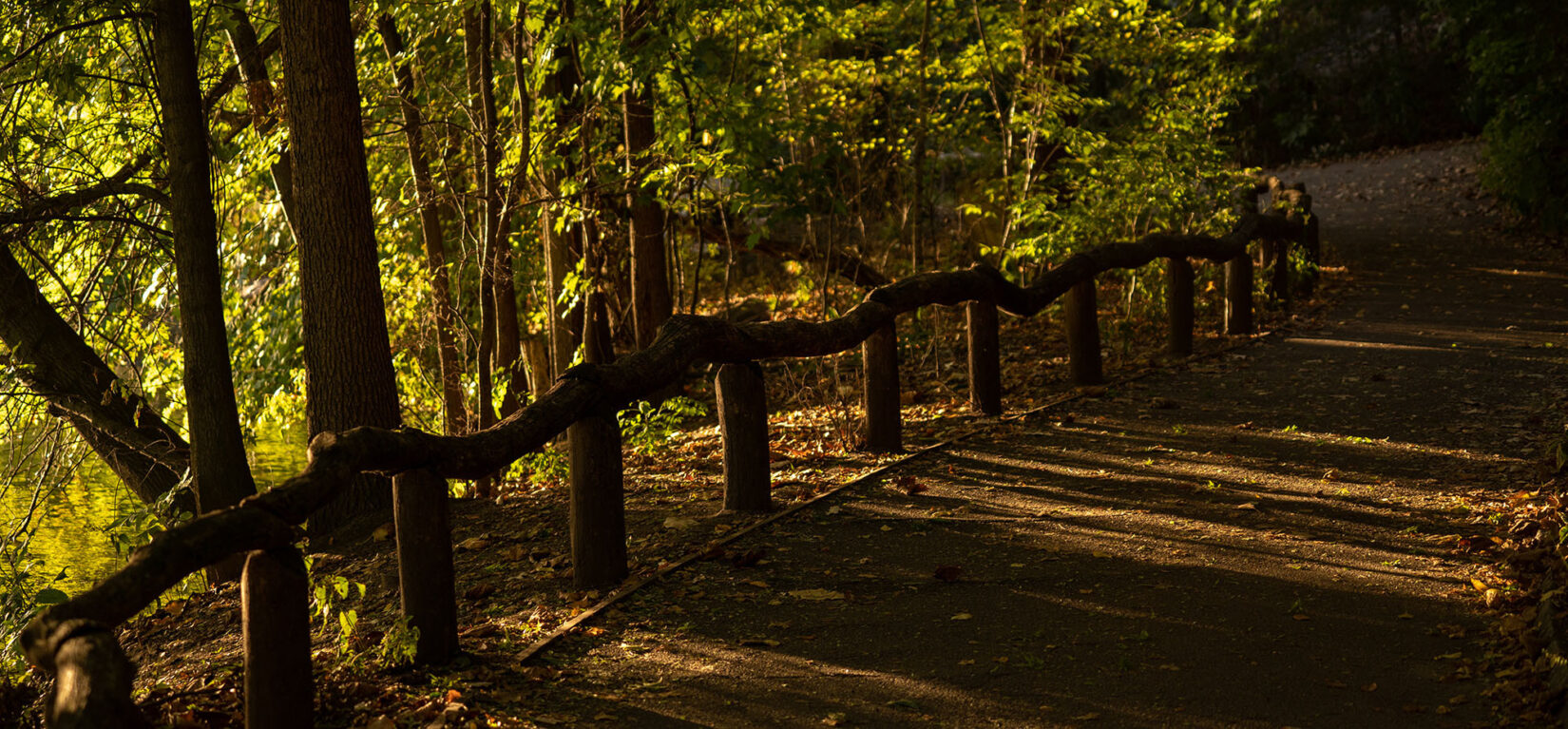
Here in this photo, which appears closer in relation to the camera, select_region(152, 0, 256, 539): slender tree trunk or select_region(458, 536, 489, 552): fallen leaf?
select_region(458, 536, 489, 552): fallen leaf

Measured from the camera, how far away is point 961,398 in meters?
10.5

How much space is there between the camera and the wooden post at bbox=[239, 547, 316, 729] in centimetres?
358

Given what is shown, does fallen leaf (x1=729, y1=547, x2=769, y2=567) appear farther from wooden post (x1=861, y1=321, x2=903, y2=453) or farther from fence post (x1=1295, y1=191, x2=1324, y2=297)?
fence post (x1=1295, y1=191, x2=1324, y2=297)

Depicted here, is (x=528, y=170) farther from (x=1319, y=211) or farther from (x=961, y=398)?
(x=1319, y=211)

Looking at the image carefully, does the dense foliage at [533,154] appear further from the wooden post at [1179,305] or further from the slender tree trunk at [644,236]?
the wooden post at [1179,305]

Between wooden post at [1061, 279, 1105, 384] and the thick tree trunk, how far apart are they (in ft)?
18.1

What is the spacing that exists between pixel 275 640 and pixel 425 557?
849mm

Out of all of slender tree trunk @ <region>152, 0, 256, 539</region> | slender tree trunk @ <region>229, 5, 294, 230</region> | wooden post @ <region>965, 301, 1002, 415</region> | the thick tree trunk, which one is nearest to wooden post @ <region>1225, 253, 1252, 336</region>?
wooden post @ <region>965, 301, 1002, 415</region>

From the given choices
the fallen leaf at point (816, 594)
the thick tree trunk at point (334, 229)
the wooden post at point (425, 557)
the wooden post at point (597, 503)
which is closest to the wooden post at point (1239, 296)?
the fallen leaf at point (816, 594)

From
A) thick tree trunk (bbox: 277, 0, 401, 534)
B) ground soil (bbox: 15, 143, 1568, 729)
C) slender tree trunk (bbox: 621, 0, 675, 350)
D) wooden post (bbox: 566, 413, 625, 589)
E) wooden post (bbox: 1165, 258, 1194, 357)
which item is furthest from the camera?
wooden post (bbox: 1165, 258, 1194, 357)

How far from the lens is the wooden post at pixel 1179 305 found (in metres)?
11.1

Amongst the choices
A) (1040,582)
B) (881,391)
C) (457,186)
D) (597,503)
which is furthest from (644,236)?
(1040,582)

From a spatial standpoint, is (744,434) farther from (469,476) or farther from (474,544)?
(469,476)

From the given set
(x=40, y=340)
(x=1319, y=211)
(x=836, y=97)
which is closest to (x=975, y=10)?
(x=836, y=97)
